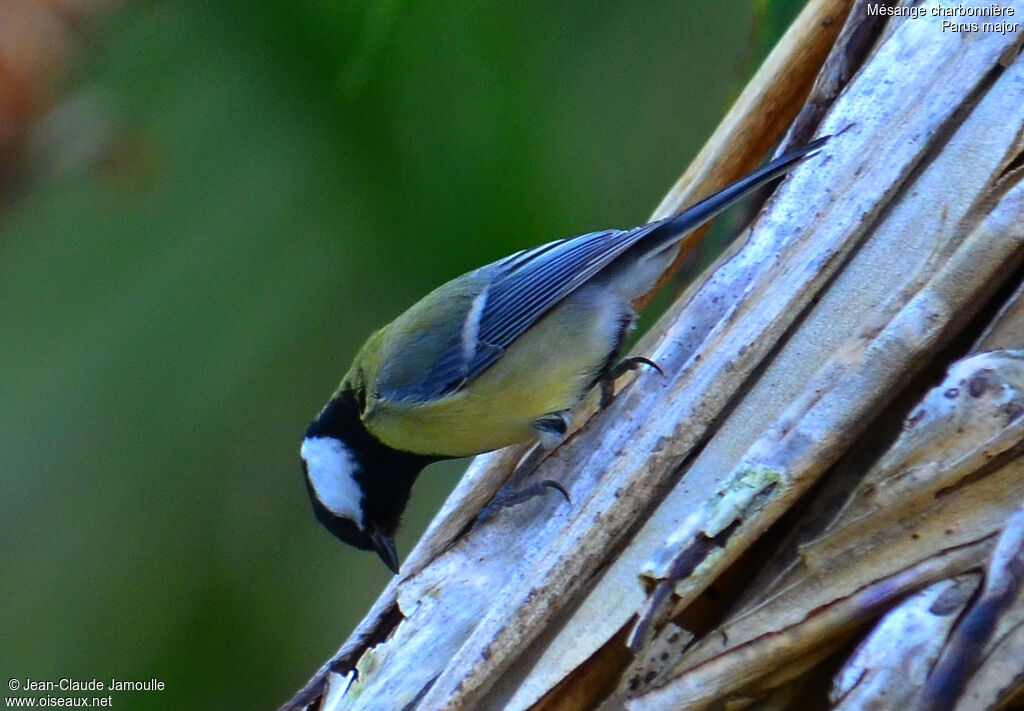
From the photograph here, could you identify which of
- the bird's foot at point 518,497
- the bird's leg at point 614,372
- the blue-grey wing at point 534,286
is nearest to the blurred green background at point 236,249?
the blue-grey wing at point 534,286

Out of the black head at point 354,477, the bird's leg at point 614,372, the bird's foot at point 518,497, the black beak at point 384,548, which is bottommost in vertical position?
the black beak at point 384,548

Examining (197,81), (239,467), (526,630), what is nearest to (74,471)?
(239,467)

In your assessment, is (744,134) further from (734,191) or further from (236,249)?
(236,249)

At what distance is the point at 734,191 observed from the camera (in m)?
1.54

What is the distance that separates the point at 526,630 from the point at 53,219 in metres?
1.42

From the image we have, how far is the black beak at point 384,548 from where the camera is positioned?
195 cm

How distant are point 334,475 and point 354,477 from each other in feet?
0.13

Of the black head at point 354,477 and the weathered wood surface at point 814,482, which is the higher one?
A: the weathered wood surface at point 814,482

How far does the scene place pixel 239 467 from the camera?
7.99ft

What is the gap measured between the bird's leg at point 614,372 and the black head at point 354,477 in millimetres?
431

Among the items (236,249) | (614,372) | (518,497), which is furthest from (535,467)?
(236,249)

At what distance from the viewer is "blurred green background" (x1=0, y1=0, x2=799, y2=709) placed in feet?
5.96

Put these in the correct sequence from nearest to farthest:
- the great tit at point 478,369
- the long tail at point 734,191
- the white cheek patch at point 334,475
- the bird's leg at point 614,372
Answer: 1. the long tail at point 734,191
2. the bird's leg at point 614,372
3. the great tit at point 478,369
4. the white cheek patch at point 334,475

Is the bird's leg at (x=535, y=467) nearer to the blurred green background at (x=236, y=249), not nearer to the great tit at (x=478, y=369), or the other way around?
the great tit at (x=478, y=369)
